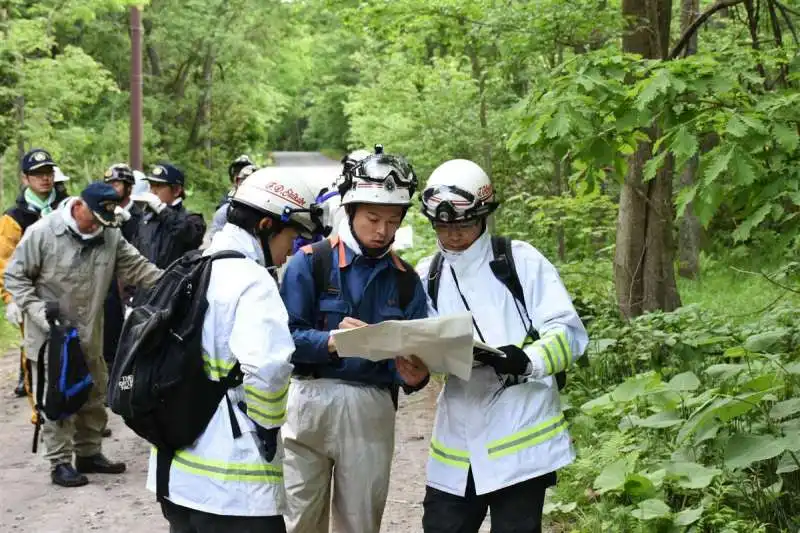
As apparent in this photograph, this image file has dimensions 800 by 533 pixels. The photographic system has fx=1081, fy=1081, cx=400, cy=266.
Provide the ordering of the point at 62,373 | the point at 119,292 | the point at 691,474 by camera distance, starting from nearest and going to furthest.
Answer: the point at 691,474 < the point at 62,373 < the point at 119,292

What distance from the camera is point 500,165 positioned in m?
16.7

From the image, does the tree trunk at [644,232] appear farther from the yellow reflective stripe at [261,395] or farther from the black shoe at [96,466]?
the yellow reflective stripe at [261,395]

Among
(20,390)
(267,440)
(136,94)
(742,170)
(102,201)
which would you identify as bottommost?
(20,390)

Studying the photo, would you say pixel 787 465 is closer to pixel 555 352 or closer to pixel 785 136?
pixel 785 136

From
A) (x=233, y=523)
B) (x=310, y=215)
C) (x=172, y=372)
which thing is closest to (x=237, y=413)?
(x=172, y=372)

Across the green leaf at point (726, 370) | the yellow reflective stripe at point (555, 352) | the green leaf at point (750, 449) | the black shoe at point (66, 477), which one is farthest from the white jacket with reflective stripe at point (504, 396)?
the black shoe at point (66, 477)

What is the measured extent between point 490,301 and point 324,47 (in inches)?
1835

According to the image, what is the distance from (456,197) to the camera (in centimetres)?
422

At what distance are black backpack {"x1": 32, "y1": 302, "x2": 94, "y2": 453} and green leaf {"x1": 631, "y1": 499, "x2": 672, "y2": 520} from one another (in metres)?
4.06

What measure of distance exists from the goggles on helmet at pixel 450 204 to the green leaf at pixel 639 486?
2.05 meters

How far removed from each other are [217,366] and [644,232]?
6.57m

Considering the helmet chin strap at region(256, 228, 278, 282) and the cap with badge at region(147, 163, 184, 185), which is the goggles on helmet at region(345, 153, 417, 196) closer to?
the helmet chin strap at region(256, 228, 278, 282)

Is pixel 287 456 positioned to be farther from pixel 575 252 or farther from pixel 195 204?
pixel 195 204

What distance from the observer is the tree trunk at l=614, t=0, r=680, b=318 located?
9.30 metres
